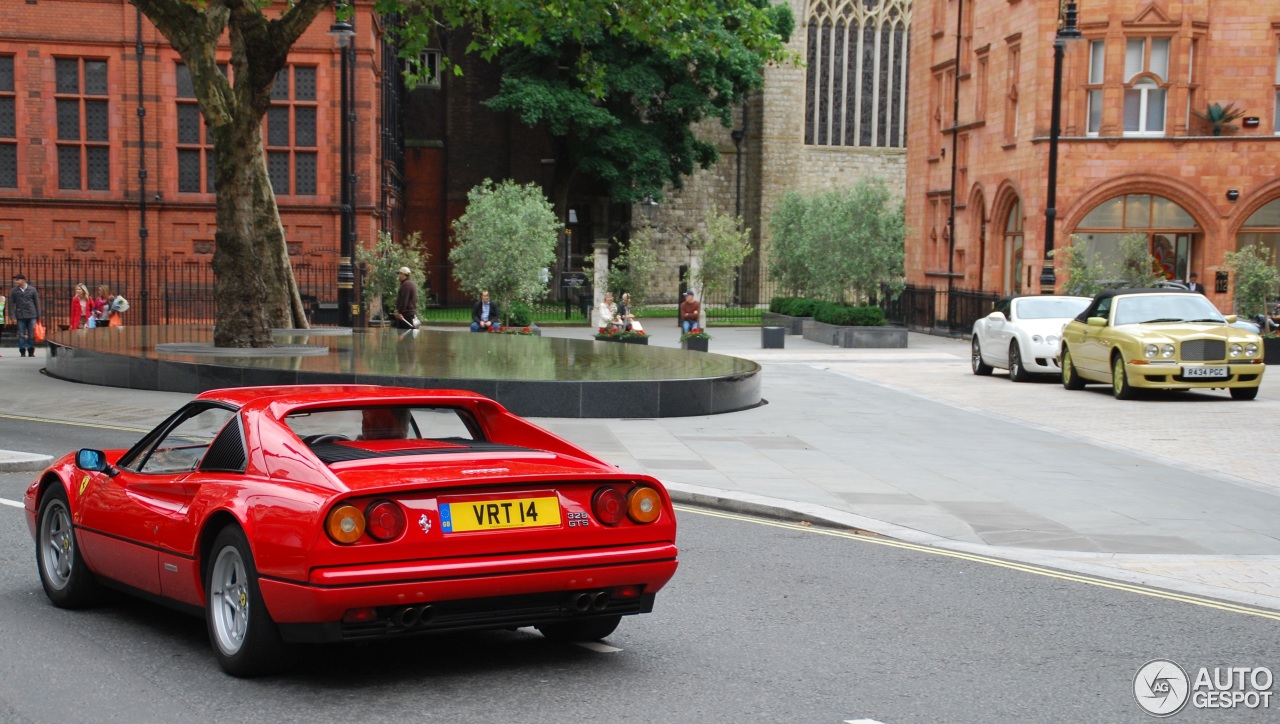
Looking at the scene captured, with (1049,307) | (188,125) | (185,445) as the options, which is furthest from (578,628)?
(188,125)

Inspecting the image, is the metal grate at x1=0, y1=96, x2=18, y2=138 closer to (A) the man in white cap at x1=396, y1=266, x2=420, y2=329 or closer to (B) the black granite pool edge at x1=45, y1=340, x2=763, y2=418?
(A) the man in white cap at x1=396, y1=266, x2=420, y2=329

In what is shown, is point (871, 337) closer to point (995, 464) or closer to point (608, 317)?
point (608, 317)

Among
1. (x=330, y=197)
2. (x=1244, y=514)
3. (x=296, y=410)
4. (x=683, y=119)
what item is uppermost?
(x=683, y=119)

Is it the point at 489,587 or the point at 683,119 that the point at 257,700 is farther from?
the point at 683,119

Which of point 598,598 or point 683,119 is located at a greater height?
point 683,119

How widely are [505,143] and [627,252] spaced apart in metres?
17.6

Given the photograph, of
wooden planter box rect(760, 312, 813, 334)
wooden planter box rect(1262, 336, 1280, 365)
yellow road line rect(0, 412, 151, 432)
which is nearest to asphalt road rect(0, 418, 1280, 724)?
yellow road line rect(0, 412, 151, 432)

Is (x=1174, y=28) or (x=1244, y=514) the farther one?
(x=1174, y=28)

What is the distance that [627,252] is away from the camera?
42.0m

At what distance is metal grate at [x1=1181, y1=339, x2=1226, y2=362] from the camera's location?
19.7m

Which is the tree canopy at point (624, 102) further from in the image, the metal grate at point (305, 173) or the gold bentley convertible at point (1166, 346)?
the gold bentley convertible at point (1166, 346)

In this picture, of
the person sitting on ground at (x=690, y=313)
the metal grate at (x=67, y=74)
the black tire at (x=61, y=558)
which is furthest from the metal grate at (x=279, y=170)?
the black tire at (x=61, y=558)

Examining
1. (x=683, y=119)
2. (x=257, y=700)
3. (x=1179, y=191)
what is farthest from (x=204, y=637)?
(x=683, y=119)

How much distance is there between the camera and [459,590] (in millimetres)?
5359
